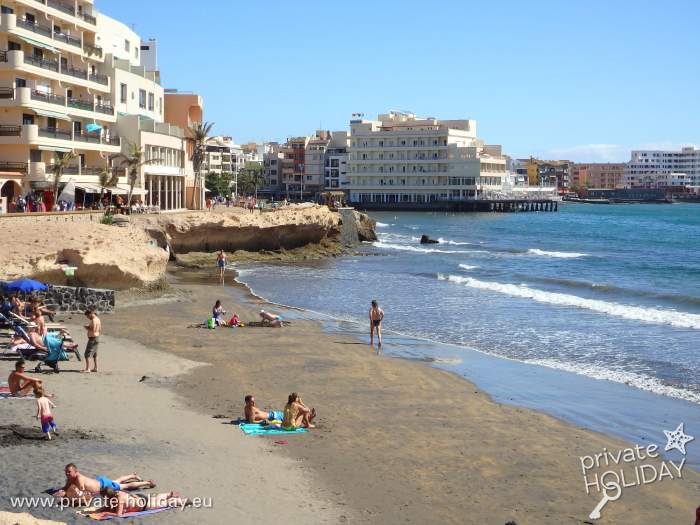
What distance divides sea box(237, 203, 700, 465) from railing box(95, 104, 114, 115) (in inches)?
466

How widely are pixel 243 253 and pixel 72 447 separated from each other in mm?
36090

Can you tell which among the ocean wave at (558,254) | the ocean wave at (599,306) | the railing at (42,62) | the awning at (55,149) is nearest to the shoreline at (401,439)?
the ocean wave at (599,306)

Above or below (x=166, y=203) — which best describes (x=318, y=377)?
below

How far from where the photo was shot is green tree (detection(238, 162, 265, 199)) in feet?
A: 465

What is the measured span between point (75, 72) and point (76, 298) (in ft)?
77.1

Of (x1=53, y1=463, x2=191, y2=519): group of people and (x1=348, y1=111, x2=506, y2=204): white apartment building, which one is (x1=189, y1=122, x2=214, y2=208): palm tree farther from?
(x1=348, y1=111, x2=506, y2=204): white apartment building

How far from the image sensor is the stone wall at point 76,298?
23.1 m

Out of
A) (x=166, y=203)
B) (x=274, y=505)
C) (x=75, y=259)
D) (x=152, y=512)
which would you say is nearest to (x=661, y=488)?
(x=274, y=505)

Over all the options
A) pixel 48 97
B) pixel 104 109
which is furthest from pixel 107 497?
pixel 104 109

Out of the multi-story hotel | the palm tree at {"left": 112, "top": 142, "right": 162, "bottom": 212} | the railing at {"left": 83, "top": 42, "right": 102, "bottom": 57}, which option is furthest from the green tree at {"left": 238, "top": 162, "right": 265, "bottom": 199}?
the palm tree at {"left": 112, "top": 142, "right": 162, "bottom": 212}

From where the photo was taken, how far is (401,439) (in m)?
13.3

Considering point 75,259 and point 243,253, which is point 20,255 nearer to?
point 75,259

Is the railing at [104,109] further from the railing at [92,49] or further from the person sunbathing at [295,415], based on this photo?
the person sunbathing at [295,415]

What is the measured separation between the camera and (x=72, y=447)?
11.2 meters
